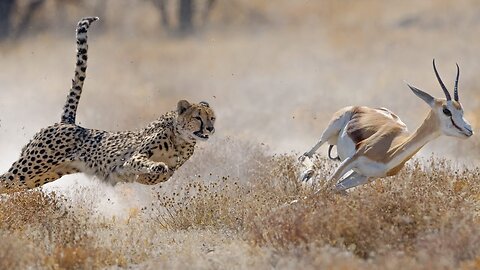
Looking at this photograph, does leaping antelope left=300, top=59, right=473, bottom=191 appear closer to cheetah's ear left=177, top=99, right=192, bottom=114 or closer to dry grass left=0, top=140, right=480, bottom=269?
dry grass left=0, top=140, right=480, bottom=269

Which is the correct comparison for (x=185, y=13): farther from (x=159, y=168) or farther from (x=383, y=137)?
(x=383, y=137)

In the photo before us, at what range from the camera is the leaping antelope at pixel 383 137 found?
345 inches

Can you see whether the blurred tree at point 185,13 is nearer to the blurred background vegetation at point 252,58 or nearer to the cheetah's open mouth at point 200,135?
the blurred background vegetation at point 252,58

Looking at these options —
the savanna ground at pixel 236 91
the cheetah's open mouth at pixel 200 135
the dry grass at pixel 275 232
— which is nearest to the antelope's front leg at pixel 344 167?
the savanna ground at pixel 236 91

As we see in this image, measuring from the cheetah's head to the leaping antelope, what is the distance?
94 cm

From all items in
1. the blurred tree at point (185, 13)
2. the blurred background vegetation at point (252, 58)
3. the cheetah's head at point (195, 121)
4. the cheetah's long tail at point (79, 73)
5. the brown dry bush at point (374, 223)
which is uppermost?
the blurred tree at point (185, 13)

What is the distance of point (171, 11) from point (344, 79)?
3835 mm

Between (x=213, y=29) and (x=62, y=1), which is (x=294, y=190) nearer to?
(x=213, y=29)

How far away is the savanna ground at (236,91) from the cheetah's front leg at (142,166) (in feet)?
1.22

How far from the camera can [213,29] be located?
22.1 meters

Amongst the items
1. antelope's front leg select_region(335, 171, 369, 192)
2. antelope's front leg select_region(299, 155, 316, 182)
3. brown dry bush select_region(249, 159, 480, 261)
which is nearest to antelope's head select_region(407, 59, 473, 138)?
brown dry bush select_region(249, 159, 480, 261)

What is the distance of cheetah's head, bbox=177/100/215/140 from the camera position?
992 centimetres

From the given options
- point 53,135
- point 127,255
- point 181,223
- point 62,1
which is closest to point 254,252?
point 127,255

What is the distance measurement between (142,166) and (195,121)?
0.62 metres
